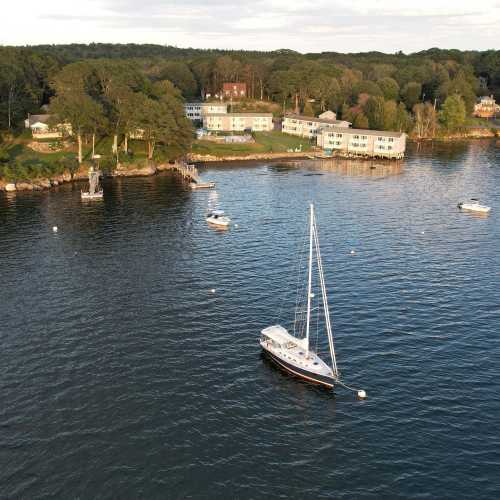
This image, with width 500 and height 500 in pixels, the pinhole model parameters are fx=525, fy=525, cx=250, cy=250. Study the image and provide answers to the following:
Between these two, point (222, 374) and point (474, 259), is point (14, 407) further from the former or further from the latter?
point (474, 259)

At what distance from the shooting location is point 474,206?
129 m

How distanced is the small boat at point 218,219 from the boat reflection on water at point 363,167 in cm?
7093

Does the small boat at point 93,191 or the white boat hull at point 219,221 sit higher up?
the small boat at point 93,191

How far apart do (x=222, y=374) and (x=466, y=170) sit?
15030cm

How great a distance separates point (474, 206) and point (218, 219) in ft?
209

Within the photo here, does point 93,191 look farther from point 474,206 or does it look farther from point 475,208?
point 475,208

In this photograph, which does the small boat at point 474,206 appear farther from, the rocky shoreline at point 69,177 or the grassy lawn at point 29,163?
the grassy lawn at point 29,163

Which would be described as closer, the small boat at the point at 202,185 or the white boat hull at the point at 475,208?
the white boat hull at the point at 475,208

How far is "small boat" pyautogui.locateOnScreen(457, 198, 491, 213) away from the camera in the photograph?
128250 millimetres

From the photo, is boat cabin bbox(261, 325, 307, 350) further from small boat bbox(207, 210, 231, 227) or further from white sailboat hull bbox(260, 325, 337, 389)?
small boat bbox(207, 210, 231, 227)

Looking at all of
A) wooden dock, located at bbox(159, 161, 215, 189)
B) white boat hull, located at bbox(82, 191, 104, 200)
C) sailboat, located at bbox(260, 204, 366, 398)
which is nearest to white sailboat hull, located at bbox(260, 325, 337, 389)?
sailboat, located at bbox(260, 204, 366, 398)

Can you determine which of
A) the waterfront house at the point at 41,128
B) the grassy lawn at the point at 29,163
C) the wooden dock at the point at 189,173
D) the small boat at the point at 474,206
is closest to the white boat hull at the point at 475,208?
the small boat at the point at 474,206

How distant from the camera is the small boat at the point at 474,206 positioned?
128 meters

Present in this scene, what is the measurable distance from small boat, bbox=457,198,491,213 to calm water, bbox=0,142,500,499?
195 inches
